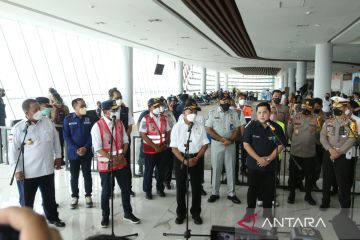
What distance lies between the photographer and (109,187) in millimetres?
3982

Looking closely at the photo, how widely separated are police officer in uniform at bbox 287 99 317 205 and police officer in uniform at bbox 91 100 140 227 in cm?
242

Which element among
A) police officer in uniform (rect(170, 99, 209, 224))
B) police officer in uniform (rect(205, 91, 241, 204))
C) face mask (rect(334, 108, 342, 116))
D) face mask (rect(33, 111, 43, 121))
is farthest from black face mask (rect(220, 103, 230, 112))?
face mask (rect(33, 111, 43, 121))

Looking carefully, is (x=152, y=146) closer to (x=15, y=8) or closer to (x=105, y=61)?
(x=15, y=8)

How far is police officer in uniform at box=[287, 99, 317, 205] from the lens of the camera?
464 centimetres

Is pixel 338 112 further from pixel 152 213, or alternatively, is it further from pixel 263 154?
pixel 152 213

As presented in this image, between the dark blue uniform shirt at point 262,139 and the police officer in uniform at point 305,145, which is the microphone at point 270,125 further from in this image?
the police officer in uniform at point 305,145

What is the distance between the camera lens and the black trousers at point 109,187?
157 inches

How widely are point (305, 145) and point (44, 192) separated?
358cm

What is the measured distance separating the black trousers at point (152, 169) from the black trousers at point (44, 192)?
1447 mm

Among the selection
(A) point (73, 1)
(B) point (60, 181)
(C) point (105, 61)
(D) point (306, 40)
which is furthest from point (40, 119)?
(C) point (105, 61)

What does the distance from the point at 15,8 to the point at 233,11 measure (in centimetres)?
559

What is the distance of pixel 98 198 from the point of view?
5051mm

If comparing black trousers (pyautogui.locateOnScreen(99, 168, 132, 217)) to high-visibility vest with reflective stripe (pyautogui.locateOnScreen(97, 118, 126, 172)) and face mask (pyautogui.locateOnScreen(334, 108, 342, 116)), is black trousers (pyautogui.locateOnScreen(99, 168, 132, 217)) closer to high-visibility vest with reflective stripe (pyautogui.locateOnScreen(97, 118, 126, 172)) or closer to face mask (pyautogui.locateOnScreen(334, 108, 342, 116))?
high-visibility vest with reflective stripe (pyautogui.locateOnScreen(97, 118, 126, 172))

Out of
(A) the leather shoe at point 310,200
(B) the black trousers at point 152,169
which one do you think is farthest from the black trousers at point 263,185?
(B) the black trousers at point 152,169
